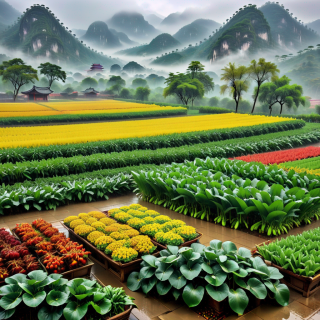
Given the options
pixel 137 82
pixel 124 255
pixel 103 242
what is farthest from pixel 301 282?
pixel 137 82

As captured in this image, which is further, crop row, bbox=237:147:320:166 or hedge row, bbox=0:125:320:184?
crop row, bbox=237:147:320:166

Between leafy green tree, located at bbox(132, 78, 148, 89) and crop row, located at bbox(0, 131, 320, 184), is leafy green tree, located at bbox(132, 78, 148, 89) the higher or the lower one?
the higher one

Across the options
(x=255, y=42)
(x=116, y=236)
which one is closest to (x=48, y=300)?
(x=116, y=236)

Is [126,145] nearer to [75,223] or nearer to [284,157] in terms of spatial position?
[284,157]

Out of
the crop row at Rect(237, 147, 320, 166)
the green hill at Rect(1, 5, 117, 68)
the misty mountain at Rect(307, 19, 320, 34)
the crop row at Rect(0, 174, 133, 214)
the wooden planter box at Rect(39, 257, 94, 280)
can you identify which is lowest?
the crop row at Rect(0, 174, 133, 214)

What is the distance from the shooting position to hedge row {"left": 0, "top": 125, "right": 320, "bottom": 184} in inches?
385

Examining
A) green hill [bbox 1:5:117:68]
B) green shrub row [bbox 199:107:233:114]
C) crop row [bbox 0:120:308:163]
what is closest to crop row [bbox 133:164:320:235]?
crop row [bbox 0:120:308:163]

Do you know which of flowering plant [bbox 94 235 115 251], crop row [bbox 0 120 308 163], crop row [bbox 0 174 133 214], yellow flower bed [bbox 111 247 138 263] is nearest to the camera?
yellow flower bed [bbox 111 247 138 263]

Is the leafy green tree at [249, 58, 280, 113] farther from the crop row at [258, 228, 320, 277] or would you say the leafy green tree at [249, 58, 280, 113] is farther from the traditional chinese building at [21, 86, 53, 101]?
the traditional chinese building at [21, 86, 53, 101]

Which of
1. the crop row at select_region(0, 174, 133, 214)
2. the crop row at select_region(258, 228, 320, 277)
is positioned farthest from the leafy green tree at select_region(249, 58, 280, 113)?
the crop row at select_region(258, 228, 320, 277)

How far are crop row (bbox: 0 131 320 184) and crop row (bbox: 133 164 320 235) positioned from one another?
143 inches

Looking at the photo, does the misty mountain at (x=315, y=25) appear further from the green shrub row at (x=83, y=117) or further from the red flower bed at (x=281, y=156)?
the red flower bed at (x=281, y=156)

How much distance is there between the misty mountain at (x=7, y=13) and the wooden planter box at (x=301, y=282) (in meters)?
224

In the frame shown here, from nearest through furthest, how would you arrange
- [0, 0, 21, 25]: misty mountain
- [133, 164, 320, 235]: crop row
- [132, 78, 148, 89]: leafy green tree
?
1. [133, 164, 320, 235]: crop row
2. [132, 78, 148, 89]: leafy green tree
3. [0, 0, 21, 25]: misty mountain
